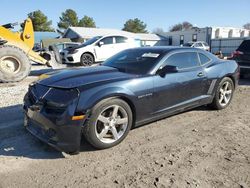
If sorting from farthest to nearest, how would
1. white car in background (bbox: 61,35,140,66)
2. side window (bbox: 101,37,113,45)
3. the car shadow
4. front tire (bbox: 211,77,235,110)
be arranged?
side window (bbox: 101,37,113,45), white car in background (bbox: 61,35,140,66), front tire (bbox: 211,77,235,110), the car shadow

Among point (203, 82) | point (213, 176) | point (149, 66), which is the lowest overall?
point (213, 176)

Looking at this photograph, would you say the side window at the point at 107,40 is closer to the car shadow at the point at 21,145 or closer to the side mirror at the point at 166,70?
the car shadow at the point at 21,145

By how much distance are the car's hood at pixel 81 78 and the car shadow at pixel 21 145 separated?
0.94 meters

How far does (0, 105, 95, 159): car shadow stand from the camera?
12.2 feet

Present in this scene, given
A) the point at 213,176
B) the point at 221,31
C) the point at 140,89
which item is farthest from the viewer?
the point at 221,31

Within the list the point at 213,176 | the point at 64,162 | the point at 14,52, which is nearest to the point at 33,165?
the point at 64,162

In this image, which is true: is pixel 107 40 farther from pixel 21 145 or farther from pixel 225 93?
pixel 21 145

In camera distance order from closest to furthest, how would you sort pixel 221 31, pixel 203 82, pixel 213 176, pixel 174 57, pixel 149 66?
pixel 213 176 → pixel 149 66 → pixel 174 57 → pixel 203 82 → pixel 221 31

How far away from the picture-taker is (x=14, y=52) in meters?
8.89

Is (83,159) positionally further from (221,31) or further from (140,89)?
(221,31)

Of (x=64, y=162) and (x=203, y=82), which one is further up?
(x=203, y=82)

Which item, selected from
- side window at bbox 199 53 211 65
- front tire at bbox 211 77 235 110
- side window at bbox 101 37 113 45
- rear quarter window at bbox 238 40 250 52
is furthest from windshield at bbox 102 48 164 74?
side window at bbox 101 37 113 45

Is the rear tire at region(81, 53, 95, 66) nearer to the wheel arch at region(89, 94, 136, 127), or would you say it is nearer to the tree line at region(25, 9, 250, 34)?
the wheel arch at region(89, 94, 136, 127)

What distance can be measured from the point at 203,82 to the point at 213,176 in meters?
2.41
